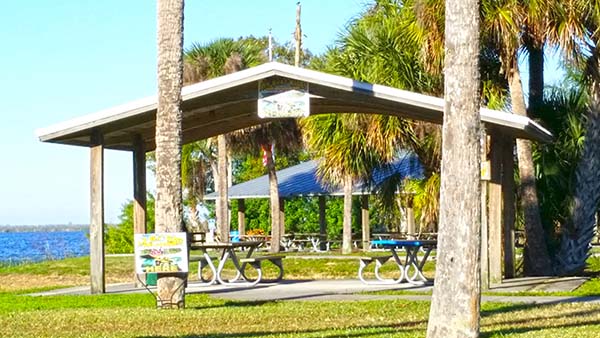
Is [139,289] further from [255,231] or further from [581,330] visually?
[255,231]

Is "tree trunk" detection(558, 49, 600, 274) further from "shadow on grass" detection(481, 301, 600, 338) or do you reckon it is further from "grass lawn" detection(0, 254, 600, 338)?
"shadow on grass" detection(481, 301, 600, 338)

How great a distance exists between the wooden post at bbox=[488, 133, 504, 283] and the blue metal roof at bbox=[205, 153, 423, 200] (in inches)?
457

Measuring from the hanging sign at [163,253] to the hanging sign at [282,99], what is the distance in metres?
3.33

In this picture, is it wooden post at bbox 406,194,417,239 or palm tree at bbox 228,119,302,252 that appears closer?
wooden post at bbox 406,194,417,239

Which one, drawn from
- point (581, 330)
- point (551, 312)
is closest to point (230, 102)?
point (551, 312)

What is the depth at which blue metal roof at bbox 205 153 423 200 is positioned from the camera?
3347cm

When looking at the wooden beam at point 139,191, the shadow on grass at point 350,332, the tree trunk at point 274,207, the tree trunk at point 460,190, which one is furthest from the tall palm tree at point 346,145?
the tree trunk at point 460,190

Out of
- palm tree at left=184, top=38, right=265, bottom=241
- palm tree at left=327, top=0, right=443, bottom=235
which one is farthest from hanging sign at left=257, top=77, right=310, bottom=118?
palm tree at left=184, top=38, right=265, bottom=241

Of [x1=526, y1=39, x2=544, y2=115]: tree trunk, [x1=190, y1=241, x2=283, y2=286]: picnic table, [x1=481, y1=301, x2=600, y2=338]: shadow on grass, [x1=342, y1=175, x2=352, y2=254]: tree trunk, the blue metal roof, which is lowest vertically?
[x1=481, y1=301, x2=600, y2=338]: shadow on grass

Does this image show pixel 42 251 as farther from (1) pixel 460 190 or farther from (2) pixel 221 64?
(1) pixel 460 190

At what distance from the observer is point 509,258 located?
22.2 meters

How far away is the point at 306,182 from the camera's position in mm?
43188

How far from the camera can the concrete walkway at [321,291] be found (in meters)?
17.6

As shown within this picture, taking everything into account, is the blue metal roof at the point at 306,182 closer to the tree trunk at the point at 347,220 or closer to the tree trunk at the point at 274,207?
the tree trunk at the point at 347,220
